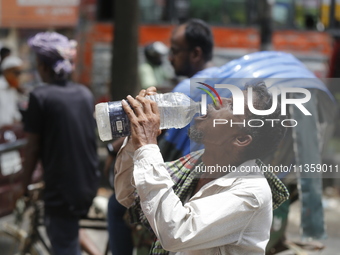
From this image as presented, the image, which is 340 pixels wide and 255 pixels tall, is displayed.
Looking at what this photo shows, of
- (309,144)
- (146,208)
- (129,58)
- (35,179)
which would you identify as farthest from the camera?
(129,58)

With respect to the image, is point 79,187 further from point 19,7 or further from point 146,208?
point 19,7

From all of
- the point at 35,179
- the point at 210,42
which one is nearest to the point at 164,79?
the point at 35,179

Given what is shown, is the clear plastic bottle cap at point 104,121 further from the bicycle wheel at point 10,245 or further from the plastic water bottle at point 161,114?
the bicycle wheel at point 10,245

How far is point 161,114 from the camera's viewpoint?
7.70 feet

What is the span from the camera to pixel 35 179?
18.8 feet

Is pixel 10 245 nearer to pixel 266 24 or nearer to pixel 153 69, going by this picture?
pixel 266 24

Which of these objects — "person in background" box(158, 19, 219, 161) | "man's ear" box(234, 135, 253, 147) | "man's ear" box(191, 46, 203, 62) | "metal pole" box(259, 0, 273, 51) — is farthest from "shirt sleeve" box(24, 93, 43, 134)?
"metal pole" box(259, 0, 273, 51)

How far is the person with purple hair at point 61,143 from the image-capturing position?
3.91 metres

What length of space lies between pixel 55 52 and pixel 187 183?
73.4 inches

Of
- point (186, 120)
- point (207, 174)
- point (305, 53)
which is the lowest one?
point (305, 53)

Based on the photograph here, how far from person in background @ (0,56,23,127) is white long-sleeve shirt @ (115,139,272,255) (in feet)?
16.4

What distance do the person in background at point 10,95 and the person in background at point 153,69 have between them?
198cm

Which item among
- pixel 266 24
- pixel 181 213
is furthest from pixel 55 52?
pixel 266 24

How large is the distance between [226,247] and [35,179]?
3.81 m
